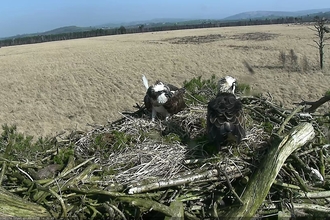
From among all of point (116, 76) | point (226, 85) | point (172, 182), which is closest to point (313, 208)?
point (172, 182)

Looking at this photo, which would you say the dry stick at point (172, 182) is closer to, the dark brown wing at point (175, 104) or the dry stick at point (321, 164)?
the dry stick at point (321, 164)

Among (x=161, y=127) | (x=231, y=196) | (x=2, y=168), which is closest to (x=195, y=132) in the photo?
(x=161, y=127)

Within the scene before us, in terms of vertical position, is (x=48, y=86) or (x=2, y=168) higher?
(x=2, y=168)

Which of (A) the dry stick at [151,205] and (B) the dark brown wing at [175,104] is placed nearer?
(A) the dry stick at [151,205]

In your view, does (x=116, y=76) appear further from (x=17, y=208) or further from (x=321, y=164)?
(x=17, y=208)

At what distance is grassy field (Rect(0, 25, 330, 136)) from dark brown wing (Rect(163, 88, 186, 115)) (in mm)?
5894

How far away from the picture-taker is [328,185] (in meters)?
4.04

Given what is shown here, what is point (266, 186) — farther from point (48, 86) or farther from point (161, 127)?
point (48, 86)

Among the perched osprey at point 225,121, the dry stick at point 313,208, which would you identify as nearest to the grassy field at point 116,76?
the perched osprey at point 225,121

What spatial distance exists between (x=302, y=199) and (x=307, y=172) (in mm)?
299

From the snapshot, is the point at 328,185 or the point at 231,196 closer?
the point at 231,196

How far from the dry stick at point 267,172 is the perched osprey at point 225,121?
0.45 meters

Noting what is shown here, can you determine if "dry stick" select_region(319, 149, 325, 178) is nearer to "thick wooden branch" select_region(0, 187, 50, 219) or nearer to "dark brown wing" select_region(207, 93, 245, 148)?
"dark brown wing" select_region(207, 93, 245, 148)

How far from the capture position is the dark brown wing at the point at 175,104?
17.7 ft
